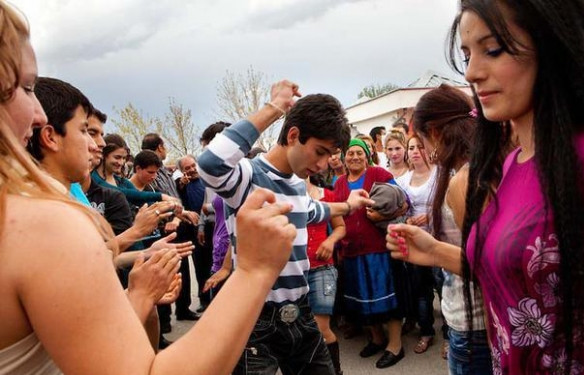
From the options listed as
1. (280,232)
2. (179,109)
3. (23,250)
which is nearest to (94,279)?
(23,250)

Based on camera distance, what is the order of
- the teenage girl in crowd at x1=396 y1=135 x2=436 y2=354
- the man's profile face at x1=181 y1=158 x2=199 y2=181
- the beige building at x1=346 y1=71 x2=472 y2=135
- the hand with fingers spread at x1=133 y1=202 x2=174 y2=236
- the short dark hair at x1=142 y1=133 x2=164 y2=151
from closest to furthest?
the hand with fingers spread at x1=133 y1=202 x2=174 y2=236 → the teenage girl in crowd at x1=396 y1=135 x2=436 y2=354 → the man's profile face at x1=181 y1=158 x2=199 y2=181 → the short dark hair at x1=142 y1=133 x2=164 y2=151 → the beige building at x1=346 y1=71 x2=472 y2=135

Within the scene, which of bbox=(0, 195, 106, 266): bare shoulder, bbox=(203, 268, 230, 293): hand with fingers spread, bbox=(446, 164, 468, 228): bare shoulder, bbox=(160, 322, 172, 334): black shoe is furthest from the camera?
bbox=(160, 322, 172, 334): black shoe

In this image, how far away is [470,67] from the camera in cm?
125

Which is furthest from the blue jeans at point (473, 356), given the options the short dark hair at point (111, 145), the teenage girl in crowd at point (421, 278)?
the short dark hair at point (111, 145)

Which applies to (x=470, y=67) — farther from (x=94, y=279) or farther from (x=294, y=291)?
(x=294, y=291)

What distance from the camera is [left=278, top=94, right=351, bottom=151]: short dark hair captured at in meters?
2.31

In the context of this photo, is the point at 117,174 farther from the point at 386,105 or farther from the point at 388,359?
the point at 386,105

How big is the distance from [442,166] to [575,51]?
111cm

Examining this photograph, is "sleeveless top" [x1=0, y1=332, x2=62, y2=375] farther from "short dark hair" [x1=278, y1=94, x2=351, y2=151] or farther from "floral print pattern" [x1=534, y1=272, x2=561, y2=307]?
"short dark hair" [x1=278, y1=94, x2=351, y2=151]

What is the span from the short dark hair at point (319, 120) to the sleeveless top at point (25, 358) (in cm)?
165

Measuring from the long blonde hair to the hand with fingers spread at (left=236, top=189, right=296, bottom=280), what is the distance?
0.93 ft

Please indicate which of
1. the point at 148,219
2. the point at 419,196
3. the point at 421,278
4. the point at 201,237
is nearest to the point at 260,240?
the point at 148,219

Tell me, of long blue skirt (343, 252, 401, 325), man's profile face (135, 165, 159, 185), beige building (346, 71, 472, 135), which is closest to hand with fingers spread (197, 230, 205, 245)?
man's profile face (135, 165, 159, 185)

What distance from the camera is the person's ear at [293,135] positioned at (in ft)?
7.61
